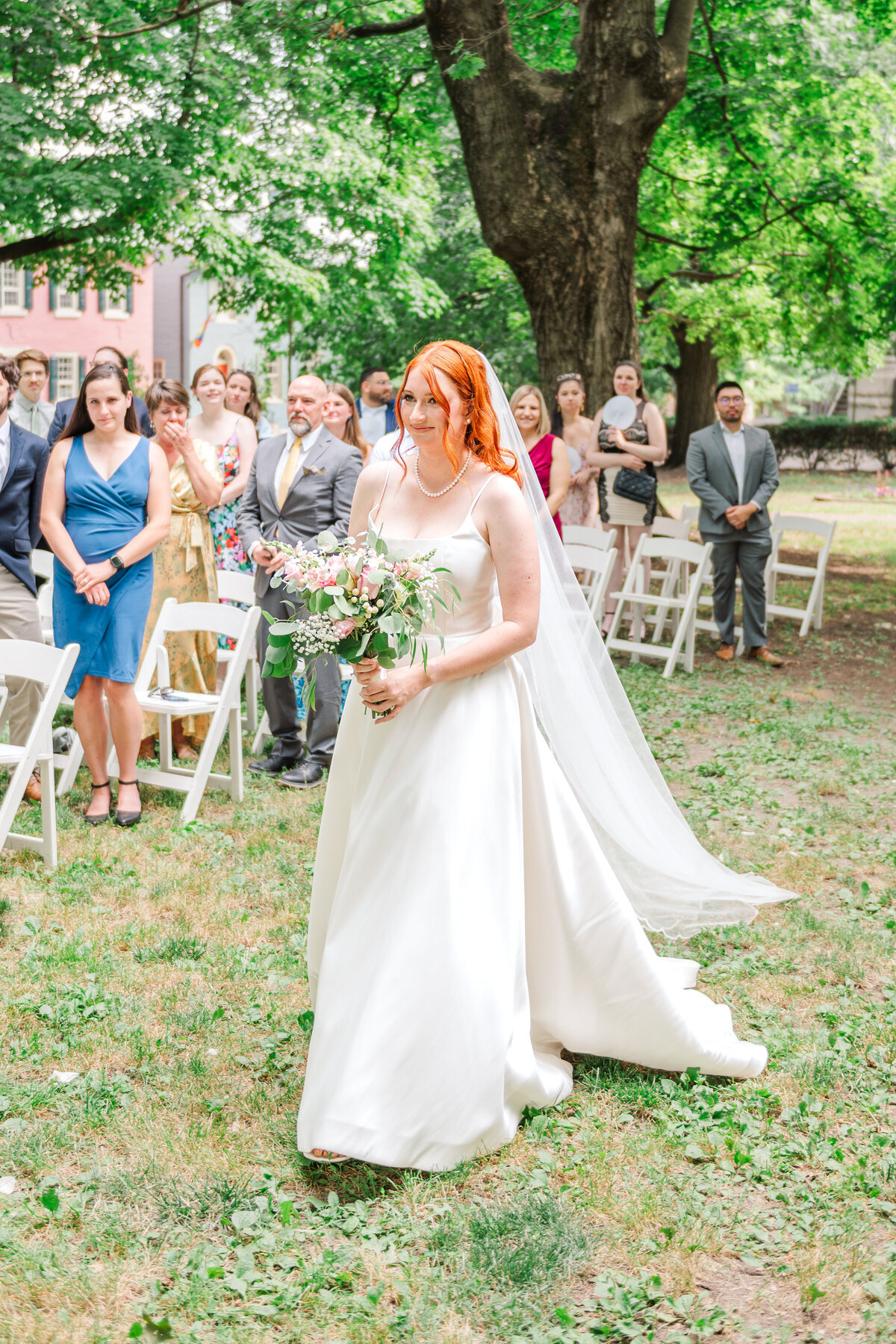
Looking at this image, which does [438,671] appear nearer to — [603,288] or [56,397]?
[603,288]

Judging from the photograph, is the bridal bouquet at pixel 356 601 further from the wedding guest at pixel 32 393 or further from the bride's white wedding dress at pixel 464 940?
the wedding guest at pixel 32 393

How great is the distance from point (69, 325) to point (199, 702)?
3584 centimetres

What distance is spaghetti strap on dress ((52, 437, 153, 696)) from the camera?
6793 mm

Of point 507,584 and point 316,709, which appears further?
point 316,709

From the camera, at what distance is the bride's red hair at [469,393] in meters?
3.74

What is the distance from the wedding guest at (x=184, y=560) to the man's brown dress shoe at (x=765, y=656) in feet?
17.7

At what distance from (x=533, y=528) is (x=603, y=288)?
9202 millimetres

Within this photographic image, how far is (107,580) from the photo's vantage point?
22.3 feet

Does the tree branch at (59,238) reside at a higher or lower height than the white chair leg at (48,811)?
higher

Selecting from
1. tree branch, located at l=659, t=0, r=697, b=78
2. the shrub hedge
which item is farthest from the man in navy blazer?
the shrub hedge

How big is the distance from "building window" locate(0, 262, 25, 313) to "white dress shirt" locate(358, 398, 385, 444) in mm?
28926

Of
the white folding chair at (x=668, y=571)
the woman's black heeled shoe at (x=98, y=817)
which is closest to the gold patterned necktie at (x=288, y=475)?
the woman's black heeled shoe at (x=98, y=817)

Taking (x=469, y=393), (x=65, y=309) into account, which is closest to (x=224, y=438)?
(x=469, y=393)

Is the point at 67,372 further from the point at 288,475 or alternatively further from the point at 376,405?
the point at 288,475
